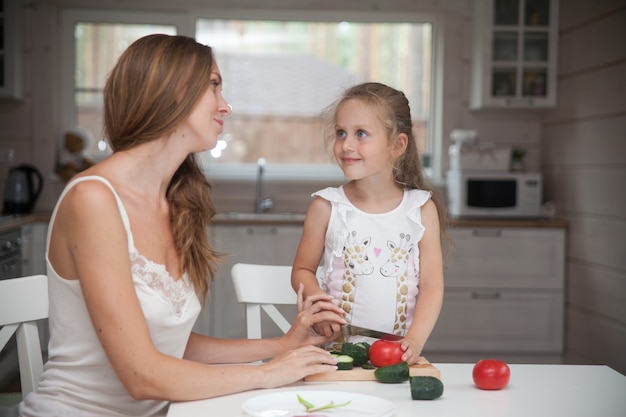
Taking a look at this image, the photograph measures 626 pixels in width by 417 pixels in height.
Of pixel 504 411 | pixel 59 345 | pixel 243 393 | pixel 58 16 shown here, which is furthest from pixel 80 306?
pixel 58 16

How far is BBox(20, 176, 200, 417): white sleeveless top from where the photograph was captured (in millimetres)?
1390

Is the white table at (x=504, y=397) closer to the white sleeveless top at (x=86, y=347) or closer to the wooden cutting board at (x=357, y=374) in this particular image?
the wooden cutting board at (x=357, y=374)

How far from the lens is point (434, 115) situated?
5.05 metres

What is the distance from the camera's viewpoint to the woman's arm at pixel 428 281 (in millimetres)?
1763

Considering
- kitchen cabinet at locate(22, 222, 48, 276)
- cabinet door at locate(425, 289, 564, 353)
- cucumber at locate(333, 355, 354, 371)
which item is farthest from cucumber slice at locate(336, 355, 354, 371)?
kitchen cabinet at locate(22, 222, 48, 276)

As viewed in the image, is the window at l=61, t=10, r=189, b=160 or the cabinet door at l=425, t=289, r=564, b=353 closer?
the cabinet door at l=425, t=289, r=564, b=353

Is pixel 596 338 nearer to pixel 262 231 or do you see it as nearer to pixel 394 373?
pixel 262 231

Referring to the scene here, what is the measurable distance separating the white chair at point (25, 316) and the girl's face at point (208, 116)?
58cm

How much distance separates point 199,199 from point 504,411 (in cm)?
78

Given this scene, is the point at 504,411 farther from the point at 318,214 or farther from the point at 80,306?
the point at 318,214

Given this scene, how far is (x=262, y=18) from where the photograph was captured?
4.94m

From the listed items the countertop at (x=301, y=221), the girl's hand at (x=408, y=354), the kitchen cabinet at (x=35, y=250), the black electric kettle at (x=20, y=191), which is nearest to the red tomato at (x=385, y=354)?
the girl's hand at (x=408, y=354)

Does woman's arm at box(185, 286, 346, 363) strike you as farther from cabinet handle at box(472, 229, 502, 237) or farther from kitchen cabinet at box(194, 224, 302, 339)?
cabinet handle at box(472, 229, 502, 237)

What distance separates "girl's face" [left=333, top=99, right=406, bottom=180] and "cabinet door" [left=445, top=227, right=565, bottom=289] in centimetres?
241
